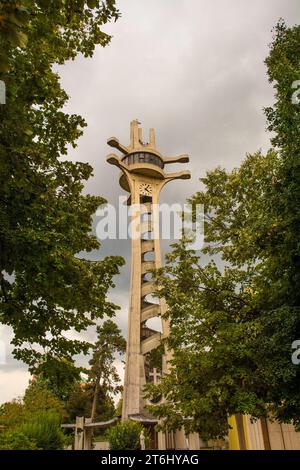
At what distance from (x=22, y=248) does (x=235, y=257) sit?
8.77 m

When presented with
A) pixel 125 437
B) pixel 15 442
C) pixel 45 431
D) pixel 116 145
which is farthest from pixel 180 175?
pixel 15 442

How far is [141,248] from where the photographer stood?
36.3 metres

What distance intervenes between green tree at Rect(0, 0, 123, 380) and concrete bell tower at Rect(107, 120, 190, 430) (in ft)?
59.6

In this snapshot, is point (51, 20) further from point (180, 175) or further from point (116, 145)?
point (180, 175)

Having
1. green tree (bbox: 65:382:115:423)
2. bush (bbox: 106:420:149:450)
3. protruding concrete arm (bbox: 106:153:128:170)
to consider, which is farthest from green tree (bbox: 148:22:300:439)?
green tree (bbox: 65:382:115:423)

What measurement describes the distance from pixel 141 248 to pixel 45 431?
2616 centimetres

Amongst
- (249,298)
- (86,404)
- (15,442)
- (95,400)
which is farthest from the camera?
(86,404)

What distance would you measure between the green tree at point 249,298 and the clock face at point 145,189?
23545 mm

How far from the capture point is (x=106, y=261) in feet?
33.3

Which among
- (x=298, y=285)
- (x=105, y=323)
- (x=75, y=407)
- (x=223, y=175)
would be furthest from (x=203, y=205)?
(x=75, y=407)

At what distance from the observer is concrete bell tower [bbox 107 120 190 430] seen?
29.9 metres

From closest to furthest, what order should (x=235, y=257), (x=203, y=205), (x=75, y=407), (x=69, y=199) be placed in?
(x=69, y=199) < (x=235, y=257) < (x=203, y=205) < (x=75, y=407)

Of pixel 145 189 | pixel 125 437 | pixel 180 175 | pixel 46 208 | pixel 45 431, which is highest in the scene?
pixel 180 175
